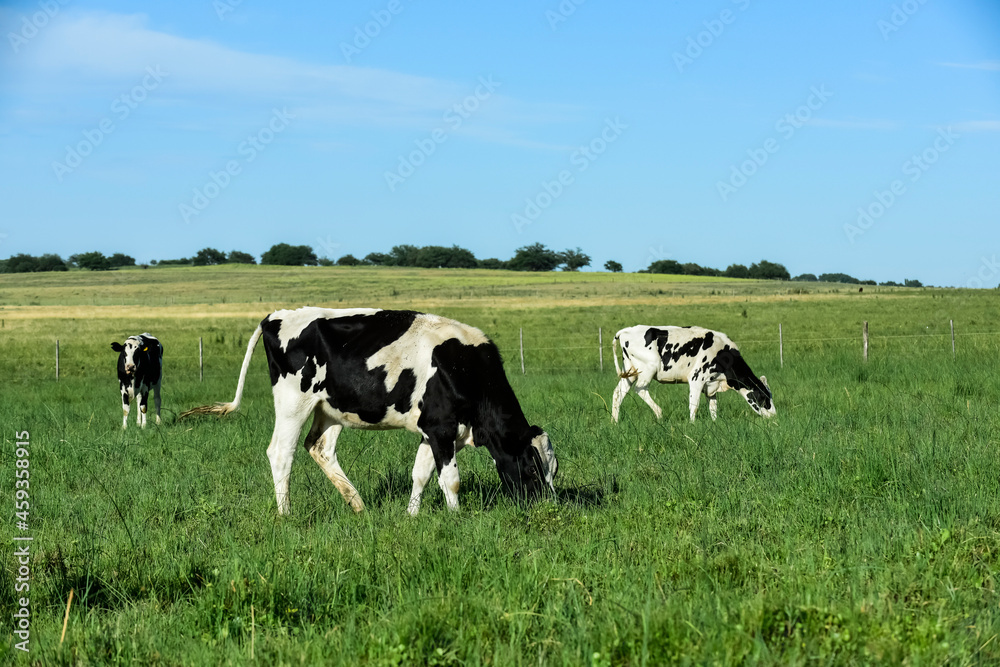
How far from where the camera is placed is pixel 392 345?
25.1ft

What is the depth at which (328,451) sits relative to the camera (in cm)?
796

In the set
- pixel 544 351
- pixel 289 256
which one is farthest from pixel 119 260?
pixel 544 351

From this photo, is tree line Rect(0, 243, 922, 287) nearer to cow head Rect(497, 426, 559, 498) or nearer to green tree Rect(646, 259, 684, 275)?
green tree Rect(646, 259, 684, 275)

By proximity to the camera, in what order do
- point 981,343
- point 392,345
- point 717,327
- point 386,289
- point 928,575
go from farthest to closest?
point 386,289
point 717,327
point 981,343
point 392,345
point 928,575

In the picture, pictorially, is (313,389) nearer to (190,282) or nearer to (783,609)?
(783,609)

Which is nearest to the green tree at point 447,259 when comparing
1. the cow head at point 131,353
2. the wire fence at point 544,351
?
the wire fence at point 544,351

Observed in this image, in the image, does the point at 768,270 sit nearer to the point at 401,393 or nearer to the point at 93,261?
the point at 93,261

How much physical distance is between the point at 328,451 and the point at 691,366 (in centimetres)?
867

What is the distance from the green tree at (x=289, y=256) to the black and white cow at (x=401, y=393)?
13253 centimetres

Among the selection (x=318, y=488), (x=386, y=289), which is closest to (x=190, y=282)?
(x=386, y=289)

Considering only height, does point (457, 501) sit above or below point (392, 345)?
below

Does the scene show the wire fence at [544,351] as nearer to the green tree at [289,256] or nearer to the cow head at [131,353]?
the cow head at [131,353]

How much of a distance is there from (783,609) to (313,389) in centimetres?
476

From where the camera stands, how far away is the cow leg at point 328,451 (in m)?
7.54
